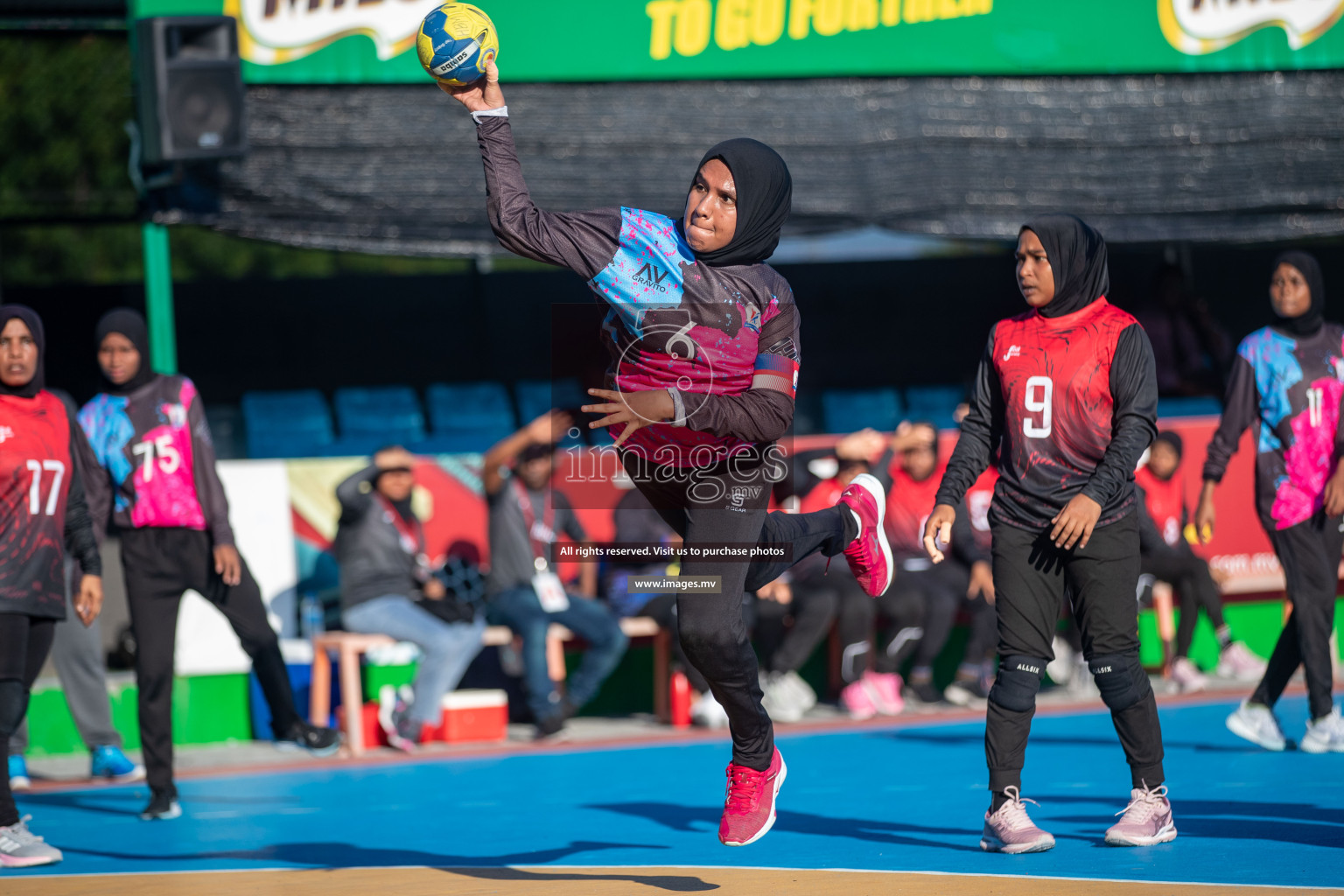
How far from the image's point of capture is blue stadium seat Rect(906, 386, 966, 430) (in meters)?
13.1

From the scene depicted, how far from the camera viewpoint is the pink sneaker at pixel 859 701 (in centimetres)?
1013

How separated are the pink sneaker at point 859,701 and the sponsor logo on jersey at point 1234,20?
18.8 ft

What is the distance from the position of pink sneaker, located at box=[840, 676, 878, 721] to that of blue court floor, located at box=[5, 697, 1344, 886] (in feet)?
2.04

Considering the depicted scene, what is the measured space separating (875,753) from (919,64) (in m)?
5.51

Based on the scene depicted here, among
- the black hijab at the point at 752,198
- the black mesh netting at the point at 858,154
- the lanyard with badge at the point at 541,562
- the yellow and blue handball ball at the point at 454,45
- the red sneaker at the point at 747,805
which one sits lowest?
the red sneaker at the point at 747,805

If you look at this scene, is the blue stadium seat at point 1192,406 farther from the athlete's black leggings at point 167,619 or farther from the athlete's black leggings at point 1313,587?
the athlete's black leggings at point 167,619

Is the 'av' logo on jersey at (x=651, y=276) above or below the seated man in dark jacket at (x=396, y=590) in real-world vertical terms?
above

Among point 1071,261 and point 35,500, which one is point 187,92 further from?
point 1071,261

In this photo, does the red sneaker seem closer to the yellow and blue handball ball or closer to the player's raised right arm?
the player's raised right arm

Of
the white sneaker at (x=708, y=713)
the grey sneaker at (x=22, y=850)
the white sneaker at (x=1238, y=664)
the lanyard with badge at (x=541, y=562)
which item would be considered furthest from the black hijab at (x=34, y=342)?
the white sneaker at (x=1238, y=664)

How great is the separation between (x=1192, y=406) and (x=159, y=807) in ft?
29.4

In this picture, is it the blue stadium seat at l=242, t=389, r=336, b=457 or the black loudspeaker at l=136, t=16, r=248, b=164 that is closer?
the black loudspeaker at l=136, t=16, r=248, b=164

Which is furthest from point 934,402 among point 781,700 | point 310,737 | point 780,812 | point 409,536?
point 310,737

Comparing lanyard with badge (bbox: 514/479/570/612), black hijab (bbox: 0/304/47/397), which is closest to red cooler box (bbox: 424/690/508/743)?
lanyard with badge (bbox: 514/479/570/612)
